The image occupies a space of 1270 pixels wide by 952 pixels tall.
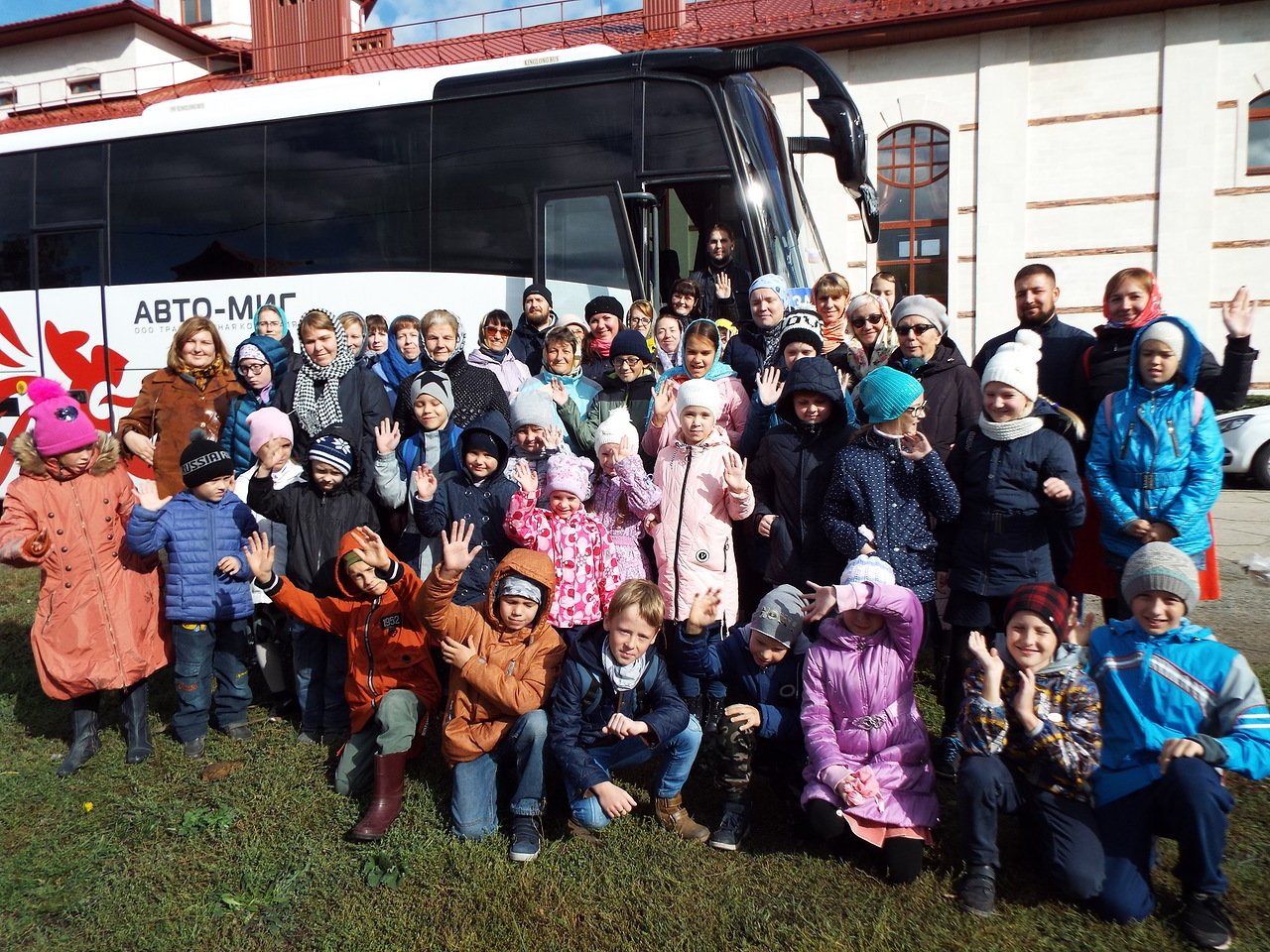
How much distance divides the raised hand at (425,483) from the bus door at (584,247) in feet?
9.79

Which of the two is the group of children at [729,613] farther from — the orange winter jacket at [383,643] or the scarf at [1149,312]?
the scarf at [1149,312]

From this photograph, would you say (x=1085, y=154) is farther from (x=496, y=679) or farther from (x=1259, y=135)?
(x=496, y=679)

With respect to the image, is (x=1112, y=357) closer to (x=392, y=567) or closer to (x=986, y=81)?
(x=392, y=567)

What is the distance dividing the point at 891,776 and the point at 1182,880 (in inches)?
36.8

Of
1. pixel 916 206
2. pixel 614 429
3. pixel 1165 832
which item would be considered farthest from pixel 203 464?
pixel 916 206

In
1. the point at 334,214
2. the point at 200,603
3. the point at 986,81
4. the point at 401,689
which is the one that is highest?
the point at 986,81

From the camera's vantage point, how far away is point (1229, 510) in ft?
31.4

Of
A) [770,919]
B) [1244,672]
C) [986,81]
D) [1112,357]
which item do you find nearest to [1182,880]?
[1244,672]

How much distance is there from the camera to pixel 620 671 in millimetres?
3484

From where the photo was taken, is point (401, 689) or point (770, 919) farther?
point (401, 689)

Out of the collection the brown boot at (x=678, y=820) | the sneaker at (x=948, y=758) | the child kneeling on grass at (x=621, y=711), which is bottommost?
the brown boot at (x=678, y=820)

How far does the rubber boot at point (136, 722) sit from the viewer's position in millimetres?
4312

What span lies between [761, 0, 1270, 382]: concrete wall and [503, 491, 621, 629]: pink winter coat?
12833mm

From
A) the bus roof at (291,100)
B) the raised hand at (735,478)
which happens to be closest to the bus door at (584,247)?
the bus roof at (291,100)
